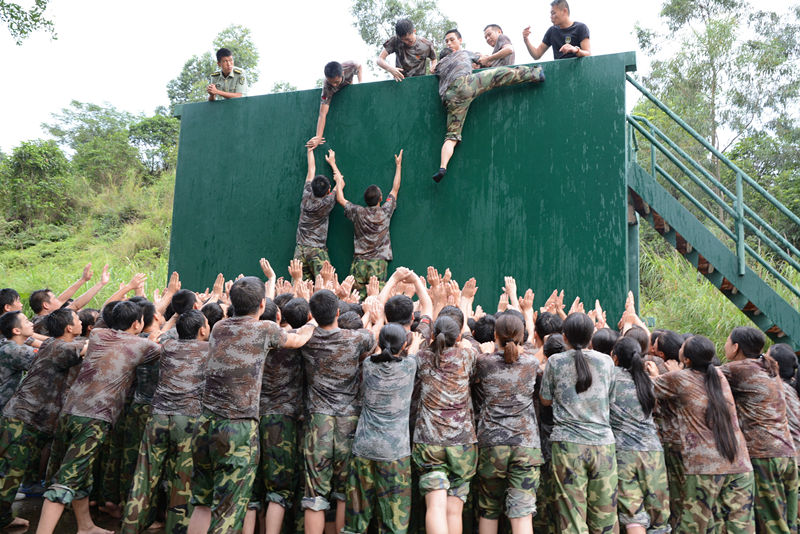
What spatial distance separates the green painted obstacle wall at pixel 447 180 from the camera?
7.73m

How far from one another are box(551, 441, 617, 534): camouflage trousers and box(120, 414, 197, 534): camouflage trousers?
8.37 feet

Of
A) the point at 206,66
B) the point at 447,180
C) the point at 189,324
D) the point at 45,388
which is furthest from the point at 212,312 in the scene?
the point at 206,66

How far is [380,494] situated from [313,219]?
550cm

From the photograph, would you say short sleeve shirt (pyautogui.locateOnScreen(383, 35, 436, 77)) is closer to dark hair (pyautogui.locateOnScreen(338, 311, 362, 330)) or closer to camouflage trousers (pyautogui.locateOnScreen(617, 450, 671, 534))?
dark hair (pyautogui.locateOnScreen(338, 311, 362, 330))

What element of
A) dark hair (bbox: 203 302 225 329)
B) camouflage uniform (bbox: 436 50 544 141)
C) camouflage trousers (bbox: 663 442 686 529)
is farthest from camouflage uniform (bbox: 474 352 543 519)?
camouflage uniform (bbox: 436 50 544 141)

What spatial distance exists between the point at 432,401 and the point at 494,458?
541 mm

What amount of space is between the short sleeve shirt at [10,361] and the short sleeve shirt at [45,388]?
216 millimetres

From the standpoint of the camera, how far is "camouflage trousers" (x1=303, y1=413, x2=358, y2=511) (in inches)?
160

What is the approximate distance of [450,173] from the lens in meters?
8.48

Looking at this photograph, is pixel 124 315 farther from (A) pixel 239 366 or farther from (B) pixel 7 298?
(B) pixel 7 298

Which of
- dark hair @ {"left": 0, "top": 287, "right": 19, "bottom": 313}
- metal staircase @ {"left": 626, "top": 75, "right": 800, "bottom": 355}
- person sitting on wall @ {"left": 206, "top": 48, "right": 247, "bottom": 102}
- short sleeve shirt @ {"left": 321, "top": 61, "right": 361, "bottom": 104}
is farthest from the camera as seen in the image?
person sitting on wall @ {"left": 206, "top": 48, "right": 247, "bottom": 102}

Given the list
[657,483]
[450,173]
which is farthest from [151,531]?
[450,173]

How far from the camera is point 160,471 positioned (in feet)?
14.4

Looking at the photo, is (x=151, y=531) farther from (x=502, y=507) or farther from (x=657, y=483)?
(x=657, y=483)
